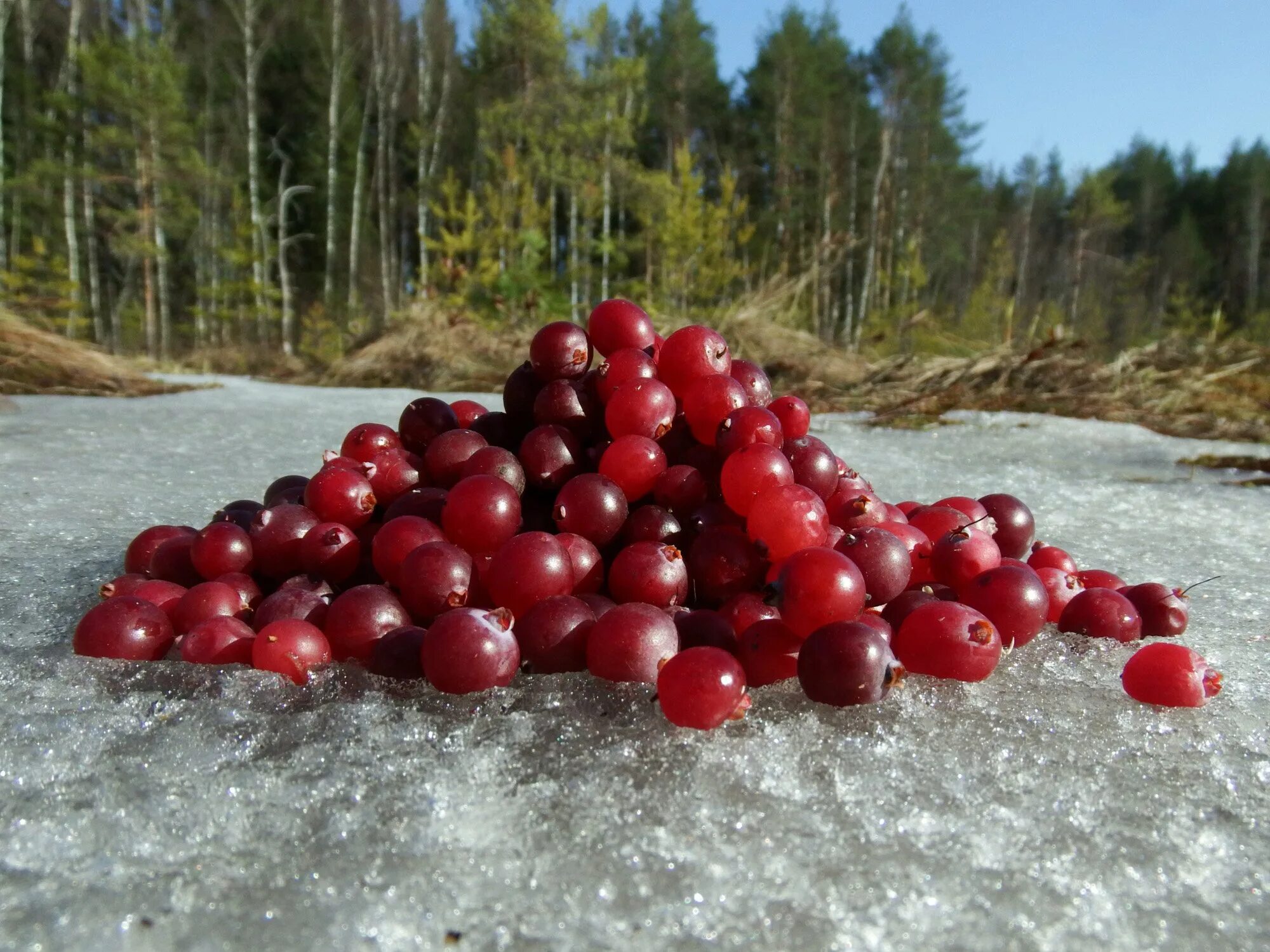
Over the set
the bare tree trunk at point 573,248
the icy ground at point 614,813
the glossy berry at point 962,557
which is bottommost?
the icy ground at point 614,813

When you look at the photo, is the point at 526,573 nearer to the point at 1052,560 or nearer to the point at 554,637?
the point at 554,637

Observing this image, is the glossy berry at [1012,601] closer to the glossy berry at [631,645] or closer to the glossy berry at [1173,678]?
the glossy berry at [1173,678]

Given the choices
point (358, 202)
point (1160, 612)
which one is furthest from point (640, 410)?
point (358, 202)

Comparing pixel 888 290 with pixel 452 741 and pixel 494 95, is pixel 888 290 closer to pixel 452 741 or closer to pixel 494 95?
pixel 494 95

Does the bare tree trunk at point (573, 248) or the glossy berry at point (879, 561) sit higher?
the bare tree trunk at point (573, 248)

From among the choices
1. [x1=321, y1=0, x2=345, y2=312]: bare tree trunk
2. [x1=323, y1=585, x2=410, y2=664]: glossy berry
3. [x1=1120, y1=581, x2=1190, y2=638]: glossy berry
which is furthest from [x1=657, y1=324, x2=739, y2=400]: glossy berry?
[x1=321, y1=0, x2=345, y2=312]: bare tree trunk

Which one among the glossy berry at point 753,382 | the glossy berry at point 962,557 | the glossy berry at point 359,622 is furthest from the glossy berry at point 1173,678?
the glossy berry at point 359,622
